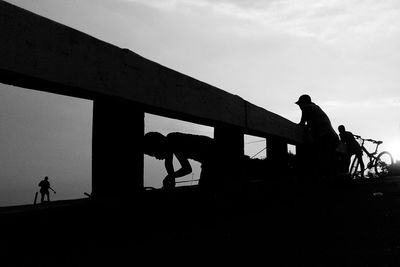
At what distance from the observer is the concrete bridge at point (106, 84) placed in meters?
2.15

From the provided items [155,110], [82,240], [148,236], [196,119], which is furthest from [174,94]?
[82,240]

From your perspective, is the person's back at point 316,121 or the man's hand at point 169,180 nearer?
the man's hand at point 169,180

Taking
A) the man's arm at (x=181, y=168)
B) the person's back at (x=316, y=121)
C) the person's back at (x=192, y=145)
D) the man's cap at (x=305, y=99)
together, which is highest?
the man's cap at (x=305, y=99)

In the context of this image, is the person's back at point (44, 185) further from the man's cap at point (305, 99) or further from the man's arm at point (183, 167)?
the man's arm at point (183, 167)

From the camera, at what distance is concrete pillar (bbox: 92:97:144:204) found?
9.74 ft

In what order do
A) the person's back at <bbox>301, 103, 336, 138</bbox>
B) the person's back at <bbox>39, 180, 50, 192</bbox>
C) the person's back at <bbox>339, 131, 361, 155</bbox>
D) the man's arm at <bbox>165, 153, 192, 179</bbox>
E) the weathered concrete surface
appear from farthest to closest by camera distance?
the person's back at <bbox>39, 180, 50, 192</bbox> → the person's back at <bbox>339, 131, 361, 155</bbox> → the person's back at <bbox>301, 103, 336, 138</bbox> → the man's arm at <bbox>165, 153, 192, 179</bbox> → the weathered concrete surface

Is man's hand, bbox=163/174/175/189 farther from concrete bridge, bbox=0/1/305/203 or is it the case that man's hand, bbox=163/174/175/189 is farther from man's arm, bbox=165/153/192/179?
concrete bridge, bbox=0/1/305/203

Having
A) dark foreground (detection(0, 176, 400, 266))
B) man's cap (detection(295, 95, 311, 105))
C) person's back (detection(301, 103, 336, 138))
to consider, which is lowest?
dark foreground (detection(0, 176, 400, 266))

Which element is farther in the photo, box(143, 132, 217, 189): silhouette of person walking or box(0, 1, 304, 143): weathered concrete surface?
box(143, 132, 217, 189): silhouette of person walking

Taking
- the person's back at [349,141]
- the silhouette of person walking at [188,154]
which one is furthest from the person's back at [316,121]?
the person's back at [349,141]

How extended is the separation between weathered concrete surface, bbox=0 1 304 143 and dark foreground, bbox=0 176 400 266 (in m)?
0.73

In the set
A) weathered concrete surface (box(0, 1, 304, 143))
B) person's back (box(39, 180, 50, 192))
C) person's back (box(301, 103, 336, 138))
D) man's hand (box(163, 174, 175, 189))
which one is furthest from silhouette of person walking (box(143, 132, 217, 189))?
person's back (box(39, 180, 50, 192))

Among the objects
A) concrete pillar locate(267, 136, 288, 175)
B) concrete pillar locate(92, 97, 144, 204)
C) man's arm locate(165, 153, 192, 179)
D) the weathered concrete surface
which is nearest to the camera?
the weathered concrete surface

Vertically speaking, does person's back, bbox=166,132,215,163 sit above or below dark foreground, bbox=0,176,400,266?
above
